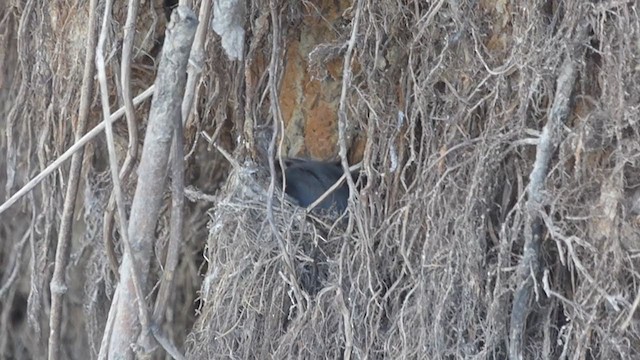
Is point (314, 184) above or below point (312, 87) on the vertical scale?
below

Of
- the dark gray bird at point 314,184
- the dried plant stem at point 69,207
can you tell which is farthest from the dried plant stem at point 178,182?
the dark gray bird at point 314,184

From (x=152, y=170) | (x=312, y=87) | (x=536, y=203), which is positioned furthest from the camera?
(x=312, y=87)

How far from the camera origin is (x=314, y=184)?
1.38 m

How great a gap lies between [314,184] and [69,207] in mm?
360

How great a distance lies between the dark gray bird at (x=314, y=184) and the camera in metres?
1.35

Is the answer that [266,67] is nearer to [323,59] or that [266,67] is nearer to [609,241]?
[323,59]

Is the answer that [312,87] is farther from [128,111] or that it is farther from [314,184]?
[128,111]

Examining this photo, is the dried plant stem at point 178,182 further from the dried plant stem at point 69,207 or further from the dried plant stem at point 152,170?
the dried plant stem at point 69,207

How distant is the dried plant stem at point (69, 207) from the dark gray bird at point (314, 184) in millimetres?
301

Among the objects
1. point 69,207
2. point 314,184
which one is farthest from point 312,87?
point 69,207

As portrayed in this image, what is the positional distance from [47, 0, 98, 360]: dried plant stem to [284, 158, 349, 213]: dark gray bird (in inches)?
11.8

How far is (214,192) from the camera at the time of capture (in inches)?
62.0

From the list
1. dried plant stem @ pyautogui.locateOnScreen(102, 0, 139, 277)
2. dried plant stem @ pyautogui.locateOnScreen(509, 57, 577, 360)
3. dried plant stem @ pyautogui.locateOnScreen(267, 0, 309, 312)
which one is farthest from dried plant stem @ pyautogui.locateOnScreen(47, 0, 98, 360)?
dried plant stem @ pyautogui.locateOnScreen(509, 57, 577, 360)

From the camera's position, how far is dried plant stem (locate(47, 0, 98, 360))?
120 cm
